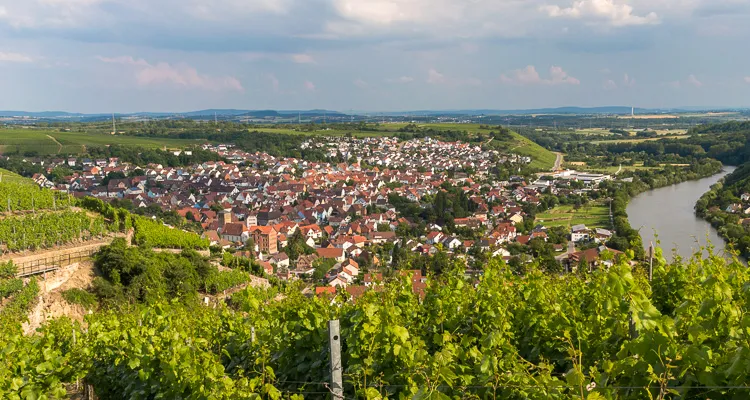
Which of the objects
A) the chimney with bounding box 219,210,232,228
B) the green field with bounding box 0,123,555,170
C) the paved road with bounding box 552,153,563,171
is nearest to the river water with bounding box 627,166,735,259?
the paved road with bounding box 552,153,563,171

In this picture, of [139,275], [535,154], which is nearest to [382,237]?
[139,275]

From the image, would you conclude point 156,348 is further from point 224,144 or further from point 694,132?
point 694,132

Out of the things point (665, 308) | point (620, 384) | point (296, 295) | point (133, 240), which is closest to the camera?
point (620, 384)

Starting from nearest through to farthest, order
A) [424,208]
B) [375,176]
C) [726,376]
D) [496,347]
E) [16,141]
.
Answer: [726,376] → [496,347] → [424,208] → [375,176] → [16,141]

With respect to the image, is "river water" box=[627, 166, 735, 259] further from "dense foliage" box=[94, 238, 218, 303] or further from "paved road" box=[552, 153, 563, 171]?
"dense foliage" box=[94, 238, 218, 303]

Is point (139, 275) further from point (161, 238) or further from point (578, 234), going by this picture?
point (578, 234)

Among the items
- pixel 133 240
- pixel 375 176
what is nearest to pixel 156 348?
pixel 133 240

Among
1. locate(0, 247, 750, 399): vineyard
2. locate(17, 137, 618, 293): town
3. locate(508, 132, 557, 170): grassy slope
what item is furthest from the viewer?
locate(508, 132, 557, 170): grassy slope
